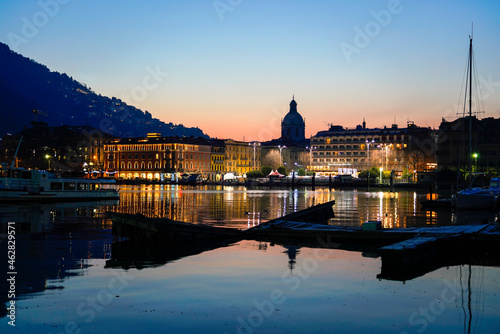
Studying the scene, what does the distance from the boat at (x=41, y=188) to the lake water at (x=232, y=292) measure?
35783mm

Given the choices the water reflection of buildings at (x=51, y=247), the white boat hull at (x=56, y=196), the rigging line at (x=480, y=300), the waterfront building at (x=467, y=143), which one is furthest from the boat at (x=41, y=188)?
the waterfront building at (x=467, y=143)

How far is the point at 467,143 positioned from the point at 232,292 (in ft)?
393

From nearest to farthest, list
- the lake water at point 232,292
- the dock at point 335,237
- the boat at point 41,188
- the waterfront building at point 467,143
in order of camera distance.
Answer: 1. the lake water at point 232,292
2. the dock at point 335,237
3. the boat at point 41,188
4. the waterfront building at point 467,143

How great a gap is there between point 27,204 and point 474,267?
166 feet

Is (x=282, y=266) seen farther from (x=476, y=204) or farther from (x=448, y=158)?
(x=448, y=158)

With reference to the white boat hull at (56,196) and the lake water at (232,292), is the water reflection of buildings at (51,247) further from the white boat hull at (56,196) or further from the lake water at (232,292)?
the white boat hull at (56,196)

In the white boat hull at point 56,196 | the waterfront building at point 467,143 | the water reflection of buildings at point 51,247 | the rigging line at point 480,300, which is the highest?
the waterfront building at point 467,143

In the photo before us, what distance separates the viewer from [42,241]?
30.6 metres

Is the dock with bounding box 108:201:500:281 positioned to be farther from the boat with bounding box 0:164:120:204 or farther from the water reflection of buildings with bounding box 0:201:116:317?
the boat with bounding box 0:164:120:204

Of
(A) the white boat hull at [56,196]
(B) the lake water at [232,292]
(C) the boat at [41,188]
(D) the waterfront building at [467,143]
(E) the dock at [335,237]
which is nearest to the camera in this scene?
(B) the lake water at [232,292]

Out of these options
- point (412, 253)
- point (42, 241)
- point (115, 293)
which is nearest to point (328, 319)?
point (115, 293)

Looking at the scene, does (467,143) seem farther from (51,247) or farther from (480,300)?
(480,300)

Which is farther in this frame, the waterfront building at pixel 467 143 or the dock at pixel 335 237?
the waterfront building at pixel 467 143

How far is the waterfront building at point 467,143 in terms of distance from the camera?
127 metres
